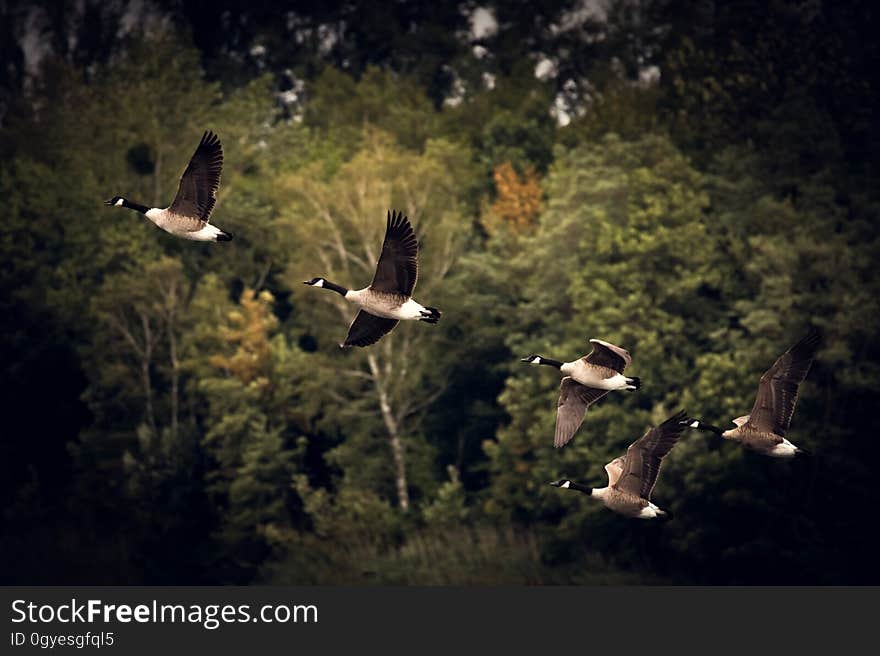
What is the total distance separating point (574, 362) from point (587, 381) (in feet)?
1.36

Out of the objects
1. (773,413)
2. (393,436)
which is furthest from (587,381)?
(393,436)

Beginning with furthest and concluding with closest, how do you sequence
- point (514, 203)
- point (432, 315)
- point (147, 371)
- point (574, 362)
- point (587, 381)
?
point (514, 203) < point (147, 371) < point (574, 362) < point (587, 381) < point (432, 315)

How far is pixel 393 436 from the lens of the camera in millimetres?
59188

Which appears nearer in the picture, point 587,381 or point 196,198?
point 196,198

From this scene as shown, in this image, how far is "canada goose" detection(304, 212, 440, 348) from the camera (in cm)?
2344

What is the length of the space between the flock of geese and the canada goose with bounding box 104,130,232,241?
1 cm

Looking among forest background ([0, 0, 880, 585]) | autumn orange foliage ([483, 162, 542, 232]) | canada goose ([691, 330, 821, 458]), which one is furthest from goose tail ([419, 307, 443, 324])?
autumn orange foliage ([483, 162, 542, 232])

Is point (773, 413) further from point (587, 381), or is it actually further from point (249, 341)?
point (249, 341)

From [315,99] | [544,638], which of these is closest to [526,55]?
[315,99]

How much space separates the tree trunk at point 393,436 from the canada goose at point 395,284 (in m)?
33.2

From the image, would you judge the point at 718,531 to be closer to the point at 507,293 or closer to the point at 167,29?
the point at 507,293

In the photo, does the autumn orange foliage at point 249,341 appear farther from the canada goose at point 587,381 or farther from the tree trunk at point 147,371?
the canada goose at point 587,381

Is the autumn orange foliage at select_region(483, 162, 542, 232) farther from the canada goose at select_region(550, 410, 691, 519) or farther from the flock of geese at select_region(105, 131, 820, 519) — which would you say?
the canada goose at select_region(550, 410, 691, 519)

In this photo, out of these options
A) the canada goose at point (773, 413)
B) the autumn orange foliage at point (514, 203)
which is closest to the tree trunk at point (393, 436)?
the autumn orange foliage at point (514, 203)
